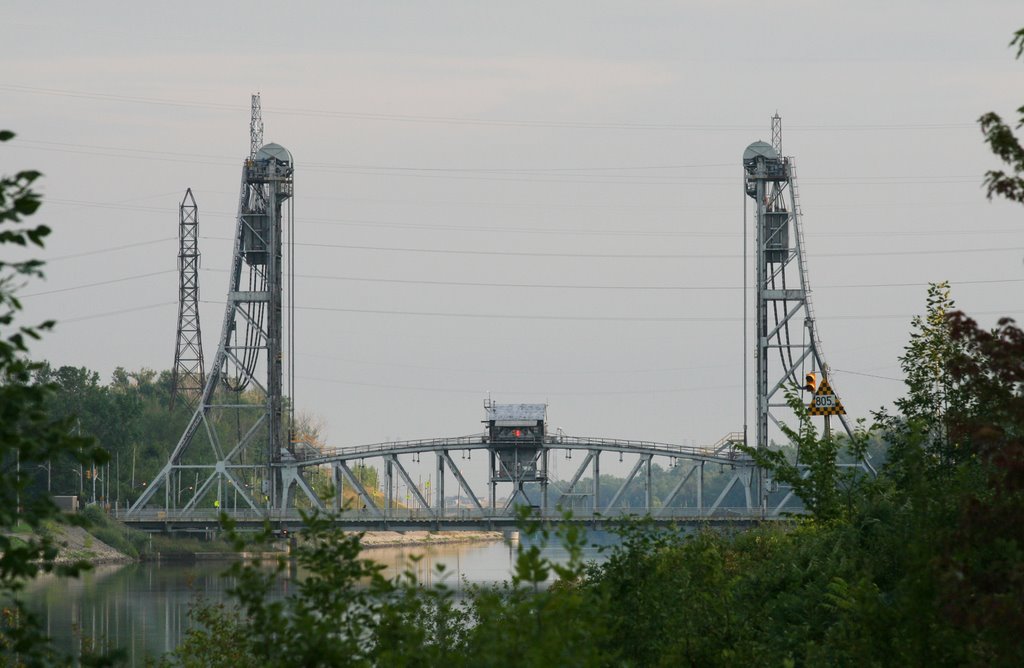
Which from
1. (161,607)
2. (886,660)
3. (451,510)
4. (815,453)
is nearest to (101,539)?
(451,510)

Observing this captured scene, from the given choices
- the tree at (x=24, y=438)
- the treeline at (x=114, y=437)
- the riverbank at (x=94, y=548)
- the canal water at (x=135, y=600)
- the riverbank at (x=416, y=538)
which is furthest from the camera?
the riverbank at (x=416, y=538)

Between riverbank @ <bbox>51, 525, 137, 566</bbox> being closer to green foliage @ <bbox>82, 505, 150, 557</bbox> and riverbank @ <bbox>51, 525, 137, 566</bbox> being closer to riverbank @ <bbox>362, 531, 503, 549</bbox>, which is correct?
green foliage @ <bbox>82, 505, 150, 557</bbox>

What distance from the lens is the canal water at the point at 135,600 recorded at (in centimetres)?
5672

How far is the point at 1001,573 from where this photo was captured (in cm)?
1552

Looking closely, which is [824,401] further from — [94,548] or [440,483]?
[94,548]

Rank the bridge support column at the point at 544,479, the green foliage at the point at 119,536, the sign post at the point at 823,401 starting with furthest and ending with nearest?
the green foliage at the point at 119,536 → the bridge support column at the point at 544,479 → the sign post at the point at 823,401

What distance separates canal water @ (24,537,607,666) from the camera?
56.7 meters

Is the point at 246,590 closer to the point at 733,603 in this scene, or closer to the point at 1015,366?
the point at 1015,366

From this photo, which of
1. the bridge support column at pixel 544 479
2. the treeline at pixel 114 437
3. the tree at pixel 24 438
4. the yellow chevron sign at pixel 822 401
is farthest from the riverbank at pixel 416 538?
the tree at pixel 24 438

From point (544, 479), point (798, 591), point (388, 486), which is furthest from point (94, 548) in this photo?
point (798, 591)

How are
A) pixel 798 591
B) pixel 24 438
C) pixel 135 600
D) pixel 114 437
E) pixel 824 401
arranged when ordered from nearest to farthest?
pixel 24 438 → pixel 798 591 → pixel 824 401 → pixel 135 600 → pixel 114 437

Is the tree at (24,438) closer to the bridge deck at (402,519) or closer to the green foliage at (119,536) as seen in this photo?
the bridge deck at (402,519)

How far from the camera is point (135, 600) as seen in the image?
75.6 meters

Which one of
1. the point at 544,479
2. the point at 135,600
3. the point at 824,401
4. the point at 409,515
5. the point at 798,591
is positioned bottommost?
the point at 135,600
